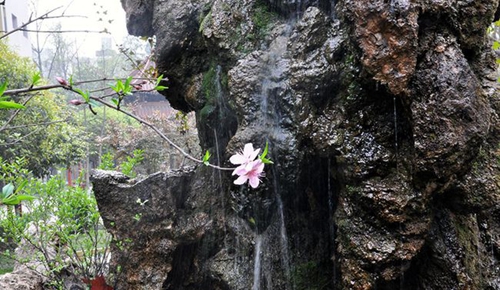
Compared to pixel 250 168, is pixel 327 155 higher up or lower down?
lower down

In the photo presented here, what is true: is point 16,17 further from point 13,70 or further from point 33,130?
point 33,130

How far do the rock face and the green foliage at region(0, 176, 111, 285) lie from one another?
547mm

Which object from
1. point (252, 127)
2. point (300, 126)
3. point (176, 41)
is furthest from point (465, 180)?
point (176, 41)

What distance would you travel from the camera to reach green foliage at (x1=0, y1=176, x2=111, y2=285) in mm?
3914

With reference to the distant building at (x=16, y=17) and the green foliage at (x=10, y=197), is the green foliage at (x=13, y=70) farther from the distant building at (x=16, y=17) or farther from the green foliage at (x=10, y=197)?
the green foliage at (x=10, y=197)

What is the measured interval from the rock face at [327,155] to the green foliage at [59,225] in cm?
55

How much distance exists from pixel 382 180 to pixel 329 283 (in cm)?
113

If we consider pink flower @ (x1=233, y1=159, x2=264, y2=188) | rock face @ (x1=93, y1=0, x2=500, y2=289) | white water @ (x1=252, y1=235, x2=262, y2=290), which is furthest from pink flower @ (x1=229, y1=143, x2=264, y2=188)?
white water @ (x1=252, y1=235, x2=262, y2=290)

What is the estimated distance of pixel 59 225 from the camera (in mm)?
3934

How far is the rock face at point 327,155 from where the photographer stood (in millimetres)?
2441

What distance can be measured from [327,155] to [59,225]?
2813 mm

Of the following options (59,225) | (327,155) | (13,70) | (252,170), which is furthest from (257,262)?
(13,70)

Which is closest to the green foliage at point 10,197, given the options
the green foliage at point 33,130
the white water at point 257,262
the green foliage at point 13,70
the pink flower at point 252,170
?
the pink flower at point 252,170

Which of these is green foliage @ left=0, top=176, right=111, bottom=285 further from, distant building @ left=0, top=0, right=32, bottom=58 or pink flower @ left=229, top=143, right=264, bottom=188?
distant building @ left=0, top=0, right=32, bottom=58
